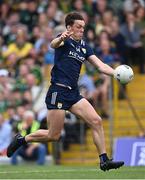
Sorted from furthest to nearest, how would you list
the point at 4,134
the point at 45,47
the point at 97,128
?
the point at 45,47, the point at 4,134, the point at 97,128

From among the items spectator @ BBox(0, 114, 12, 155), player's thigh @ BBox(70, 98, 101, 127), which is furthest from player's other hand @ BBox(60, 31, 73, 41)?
spectator @ BBox(0, 114, 12, 155)

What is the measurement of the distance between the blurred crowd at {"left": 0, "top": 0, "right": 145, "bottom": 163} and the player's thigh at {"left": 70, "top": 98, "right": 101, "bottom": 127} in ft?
22.6

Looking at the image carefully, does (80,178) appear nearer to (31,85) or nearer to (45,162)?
(45,162)

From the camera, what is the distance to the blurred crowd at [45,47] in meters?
22.1

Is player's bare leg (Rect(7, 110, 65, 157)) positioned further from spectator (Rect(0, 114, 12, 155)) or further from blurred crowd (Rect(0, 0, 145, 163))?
spectator (Rect(0, 114, 12, 155))

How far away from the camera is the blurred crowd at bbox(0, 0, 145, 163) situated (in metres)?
22.1

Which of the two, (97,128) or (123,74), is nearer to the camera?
(123,74)

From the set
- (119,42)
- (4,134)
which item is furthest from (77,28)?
(119,42)

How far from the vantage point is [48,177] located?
14211 mm

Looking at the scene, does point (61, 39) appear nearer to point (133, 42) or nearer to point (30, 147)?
point (30, 147)

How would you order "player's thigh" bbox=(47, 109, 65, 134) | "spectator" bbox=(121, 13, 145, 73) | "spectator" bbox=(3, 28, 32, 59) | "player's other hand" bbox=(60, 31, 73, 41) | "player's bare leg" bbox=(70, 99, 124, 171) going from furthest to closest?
"spectator" bbox=(3, 28, 32, 59) → "spectator" bbox=(121, 13, 145, 73) → "player's thigh" bbox=(47, 109, 65, 134) → "player's bare leg" bbox=(70, 99, 124, 171) → "player's other hand" bbox=(60, 31, 73, 41)

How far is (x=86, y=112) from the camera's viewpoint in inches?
556

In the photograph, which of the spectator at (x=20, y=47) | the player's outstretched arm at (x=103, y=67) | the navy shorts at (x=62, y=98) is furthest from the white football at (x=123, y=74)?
the spectator at (x=20, y=47)

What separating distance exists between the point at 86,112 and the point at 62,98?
1.45ft
